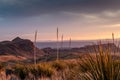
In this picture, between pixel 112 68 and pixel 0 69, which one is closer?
pixel 112 68

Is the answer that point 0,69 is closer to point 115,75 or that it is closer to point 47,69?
point 47,69

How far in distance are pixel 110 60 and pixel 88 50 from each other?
2.24 ft

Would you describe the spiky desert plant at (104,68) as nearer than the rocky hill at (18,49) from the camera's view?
Yes

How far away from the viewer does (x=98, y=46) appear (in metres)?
7.11

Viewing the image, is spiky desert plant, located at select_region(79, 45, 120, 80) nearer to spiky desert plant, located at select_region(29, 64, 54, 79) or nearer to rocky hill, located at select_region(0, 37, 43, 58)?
spiky desert plant, located at select_region(29, 64, 54, 79)

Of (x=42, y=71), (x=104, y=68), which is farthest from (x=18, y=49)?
(x=104, y=68)

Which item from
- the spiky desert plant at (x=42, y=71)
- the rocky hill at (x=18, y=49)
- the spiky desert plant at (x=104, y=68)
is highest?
the spiky desert plant at (x=104, y=68)

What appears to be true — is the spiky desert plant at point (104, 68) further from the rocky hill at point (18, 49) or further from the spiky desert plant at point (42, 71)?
the rocky hill at point (18, 49)

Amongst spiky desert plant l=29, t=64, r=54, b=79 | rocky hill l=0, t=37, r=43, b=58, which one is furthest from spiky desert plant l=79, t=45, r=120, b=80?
rocky hill l=0, t=37, r=43, b=58

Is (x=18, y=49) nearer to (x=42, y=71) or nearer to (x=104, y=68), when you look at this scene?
(x=42, y=71)

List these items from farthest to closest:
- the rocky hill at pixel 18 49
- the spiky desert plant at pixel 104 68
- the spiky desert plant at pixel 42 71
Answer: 1. the rocky hill at pixel 18 49
2. the spiky desert plant at pixel 42 71
3. the spiky desert plant at pixel 104 68

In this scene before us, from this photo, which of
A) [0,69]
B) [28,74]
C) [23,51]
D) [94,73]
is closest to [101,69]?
[94,73]

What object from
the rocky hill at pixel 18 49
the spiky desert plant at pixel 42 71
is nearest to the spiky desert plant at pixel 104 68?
the spiky desert plant at pixel 42 71

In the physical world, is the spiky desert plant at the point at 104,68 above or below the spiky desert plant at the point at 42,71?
above
